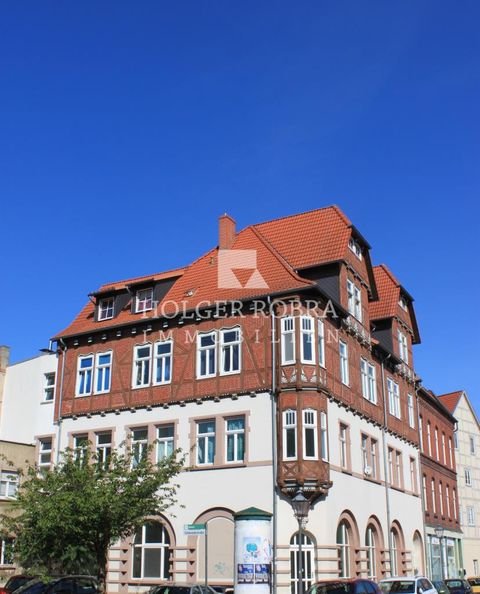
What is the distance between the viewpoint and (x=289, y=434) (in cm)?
2889

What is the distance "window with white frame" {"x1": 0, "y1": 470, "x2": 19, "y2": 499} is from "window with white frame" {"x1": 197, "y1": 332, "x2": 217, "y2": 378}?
1066 centimetres

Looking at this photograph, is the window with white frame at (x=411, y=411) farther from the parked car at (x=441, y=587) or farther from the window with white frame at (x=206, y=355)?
the window with white frame at (x=206, y=355)

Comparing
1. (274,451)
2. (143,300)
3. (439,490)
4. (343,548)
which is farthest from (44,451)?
(439,490)

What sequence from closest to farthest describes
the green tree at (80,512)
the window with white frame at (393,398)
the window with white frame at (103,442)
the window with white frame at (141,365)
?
the green tree at (80,512) → the window with white frame at (141,365) → the window with white frame at (103,442) → the window with white frame at (393,398)

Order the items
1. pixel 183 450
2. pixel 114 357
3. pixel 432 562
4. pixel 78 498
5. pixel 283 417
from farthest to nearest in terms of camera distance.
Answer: pixel 432 562, pixel 114 357, pixel 183 450, pixel 283 417, pixel 78 498

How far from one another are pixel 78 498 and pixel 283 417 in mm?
8705

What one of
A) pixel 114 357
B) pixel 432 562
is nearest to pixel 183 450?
pixel 114 357

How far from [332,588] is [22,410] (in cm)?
2152

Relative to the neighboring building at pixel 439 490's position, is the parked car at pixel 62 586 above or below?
below

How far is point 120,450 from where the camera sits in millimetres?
33281

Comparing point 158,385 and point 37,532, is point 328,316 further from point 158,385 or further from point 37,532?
point 37,532

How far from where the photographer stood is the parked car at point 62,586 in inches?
881

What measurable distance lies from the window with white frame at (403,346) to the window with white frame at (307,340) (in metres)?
13.4

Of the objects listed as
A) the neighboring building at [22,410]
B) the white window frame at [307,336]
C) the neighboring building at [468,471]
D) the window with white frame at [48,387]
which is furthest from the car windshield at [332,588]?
the neighboring building at [468,471]
